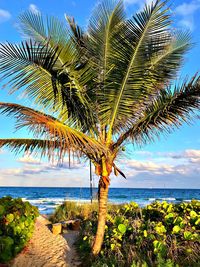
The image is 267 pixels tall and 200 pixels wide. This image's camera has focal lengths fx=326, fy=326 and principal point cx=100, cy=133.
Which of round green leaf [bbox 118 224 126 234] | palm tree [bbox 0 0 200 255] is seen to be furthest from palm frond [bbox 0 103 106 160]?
round green leaf [bbox 118 224 126 234]

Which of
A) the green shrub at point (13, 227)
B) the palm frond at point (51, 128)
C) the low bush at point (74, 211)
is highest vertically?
the palm frond at point (51, 128)

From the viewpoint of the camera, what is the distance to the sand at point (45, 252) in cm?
733

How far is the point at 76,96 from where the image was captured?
629cm

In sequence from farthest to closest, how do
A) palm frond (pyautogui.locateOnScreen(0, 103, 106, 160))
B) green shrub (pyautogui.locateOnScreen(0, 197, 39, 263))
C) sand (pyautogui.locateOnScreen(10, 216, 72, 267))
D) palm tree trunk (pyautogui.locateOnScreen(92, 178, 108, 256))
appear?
sand (pyautogui.locateOnScreen(10, 216, 72, 267)), green shrub (pyautogui.locateOnScreen(0, 197, 39, 263)), palm tree trunk (pyautogui.locateOnScreen(92, 178, 108, 256)), palm frond (pyautogui.locateOnScreen(0, 103, 106, 160))

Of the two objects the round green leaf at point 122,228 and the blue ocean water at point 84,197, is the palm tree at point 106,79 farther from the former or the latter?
the blue ocean water at point 84,197

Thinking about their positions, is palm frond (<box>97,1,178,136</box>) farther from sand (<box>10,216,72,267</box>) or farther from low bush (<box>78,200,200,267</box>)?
sand (<box>10,216,72,267</box>)

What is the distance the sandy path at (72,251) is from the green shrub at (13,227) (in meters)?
1.18

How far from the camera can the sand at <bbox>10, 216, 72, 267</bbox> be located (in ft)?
24.0

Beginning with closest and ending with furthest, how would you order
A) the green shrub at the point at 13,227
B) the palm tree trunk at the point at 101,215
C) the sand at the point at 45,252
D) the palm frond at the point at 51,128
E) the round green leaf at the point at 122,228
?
the palm frond at the point at 51,128 < the palm tree trunk at the point at 101,215 < the green shrub at the point at 13,227 < the round green leaf at the point at 122,228 < the sand at the point at 45,252

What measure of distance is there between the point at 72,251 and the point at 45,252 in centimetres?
69

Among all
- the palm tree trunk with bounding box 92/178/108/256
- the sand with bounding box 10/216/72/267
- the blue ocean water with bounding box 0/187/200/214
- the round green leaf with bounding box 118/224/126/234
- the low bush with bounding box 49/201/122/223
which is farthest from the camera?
the blue ocean water with bounding box 0/187/200/214

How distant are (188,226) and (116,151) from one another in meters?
2.28

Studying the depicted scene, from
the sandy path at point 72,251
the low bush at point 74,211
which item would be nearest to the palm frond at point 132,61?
the sandy path at point 72,251

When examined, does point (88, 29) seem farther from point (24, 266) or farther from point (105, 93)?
point (24, 266)
